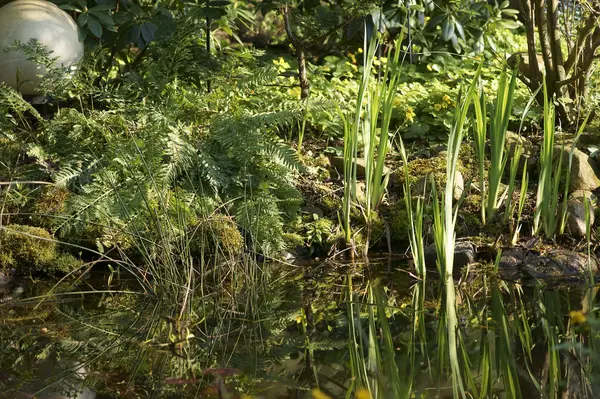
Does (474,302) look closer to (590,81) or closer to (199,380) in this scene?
(199,380)

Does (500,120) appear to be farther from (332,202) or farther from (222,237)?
(222,237)

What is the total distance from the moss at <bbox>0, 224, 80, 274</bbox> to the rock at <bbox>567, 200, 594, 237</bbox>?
7.96ft

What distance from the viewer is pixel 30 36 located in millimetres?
5191

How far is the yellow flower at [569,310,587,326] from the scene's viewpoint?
305 centimetres

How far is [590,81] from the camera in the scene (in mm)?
5578

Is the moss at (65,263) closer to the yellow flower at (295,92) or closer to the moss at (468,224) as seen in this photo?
the moss at (468,224)

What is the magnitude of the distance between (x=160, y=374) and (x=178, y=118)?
2.36 m

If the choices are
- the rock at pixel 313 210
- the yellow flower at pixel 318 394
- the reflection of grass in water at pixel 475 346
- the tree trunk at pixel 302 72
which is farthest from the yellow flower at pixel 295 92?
the yellow flower at pixel 318 394

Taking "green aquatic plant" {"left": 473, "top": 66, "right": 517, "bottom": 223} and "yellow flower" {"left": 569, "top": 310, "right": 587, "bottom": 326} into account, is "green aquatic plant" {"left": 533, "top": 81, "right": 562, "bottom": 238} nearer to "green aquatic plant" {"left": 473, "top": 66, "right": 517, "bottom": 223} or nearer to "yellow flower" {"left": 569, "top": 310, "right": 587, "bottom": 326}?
"green aquatic plant" {"left": 473, "top": 66, "right": 517, "bottom": 223}

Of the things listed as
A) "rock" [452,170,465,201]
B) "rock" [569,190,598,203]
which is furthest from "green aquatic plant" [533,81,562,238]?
"rock" [452,170,465,201]

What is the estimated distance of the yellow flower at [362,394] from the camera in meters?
2.33

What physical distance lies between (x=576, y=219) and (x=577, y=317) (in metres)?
1.26

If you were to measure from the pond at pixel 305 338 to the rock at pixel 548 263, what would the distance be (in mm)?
160

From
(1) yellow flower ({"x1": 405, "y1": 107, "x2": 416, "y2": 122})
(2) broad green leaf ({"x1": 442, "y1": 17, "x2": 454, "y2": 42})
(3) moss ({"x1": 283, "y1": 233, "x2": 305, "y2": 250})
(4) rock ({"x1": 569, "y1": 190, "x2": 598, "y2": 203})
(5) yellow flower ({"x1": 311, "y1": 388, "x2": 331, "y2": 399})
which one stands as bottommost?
(3) moss ({"x1": 283, "y1": 233, "x2": 305, "y2": 250})
